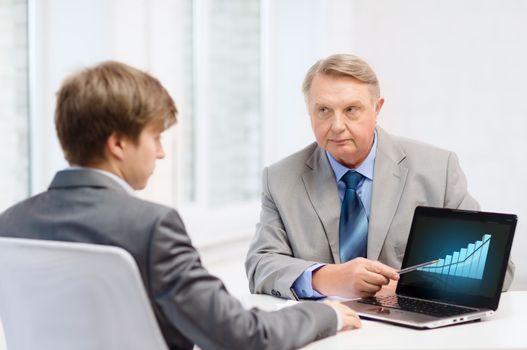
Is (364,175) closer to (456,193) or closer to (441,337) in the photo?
(456,193)

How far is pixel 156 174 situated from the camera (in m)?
3.44

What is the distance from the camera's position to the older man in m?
2.39

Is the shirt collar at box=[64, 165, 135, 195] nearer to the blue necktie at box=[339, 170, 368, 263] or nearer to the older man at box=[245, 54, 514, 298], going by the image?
the older man at box=[245, 54, 514, 298]

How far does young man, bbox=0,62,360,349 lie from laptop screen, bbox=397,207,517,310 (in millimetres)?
555

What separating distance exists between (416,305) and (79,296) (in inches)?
35.7

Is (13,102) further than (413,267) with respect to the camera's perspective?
Yes

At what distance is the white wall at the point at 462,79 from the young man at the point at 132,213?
7.00 ft

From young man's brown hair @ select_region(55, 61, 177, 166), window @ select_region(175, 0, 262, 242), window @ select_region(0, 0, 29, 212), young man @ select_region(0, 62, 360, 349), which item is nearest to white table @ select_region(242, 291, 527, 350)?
young man @ select_region(0, 62, 360, 349)

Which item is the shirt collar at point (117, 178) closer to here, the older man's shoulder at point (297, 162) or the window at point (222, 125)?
the older man's shoulder at point (297, 162)

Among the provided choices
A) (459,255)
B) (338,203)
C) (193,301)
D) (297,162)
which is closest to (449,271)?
(459,255)

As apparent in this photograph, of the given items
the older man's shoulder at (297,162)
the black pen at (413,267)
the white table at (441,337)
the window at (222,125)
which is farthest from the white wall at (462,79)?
the white table at (441,337)

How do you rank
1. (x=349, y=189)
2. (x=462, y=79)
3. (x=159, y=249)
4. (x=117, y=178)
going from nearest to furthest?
(x=159, y=249) → (x=117, y=178) → (x=349, y=189) → (x=462, y=79)

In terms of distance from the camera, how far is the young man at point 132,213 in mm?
1449

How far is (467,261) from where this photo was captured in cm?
202
